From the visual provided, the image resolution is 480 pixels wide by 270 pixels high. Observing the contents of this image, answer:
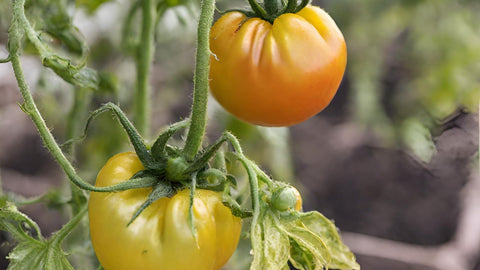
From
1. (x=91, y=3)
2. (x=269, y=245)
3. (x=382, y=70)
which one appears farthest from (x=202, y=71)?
(x=382, y=70)

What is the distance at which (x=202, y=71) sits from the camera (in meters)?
0.65

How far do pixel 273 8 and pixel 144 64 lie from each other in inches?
13.8

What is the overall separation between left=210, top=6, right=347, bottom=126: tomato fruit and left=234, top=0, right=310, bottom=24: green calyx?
0.7 inches

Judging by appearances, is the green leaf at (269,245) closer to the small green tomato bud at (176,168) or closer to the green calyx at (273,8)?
the small green tomato bud at (176,168)

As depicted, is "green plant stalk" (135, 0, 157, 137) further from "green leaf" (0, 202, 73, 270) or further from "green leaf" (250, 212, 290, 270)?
"green leaf" (250, 212, 290, 270)

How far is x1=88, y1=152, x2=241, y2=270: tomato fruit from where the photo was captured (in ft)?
2.09

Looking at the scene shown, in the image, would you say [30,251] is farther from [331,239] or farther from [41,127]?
[331,239]

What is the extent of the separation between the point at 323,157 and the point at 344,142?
139mm

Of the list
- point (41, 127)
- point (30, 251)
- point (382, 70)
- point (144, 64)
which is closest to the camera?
point (41, 127)

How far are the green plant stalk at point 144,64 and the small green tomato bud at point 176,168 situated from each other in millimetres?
392

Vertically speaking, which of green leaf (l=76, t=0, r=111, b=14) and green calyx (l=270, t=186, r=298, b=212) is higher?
green leaf (l=76, t=0, r=111, b=14)

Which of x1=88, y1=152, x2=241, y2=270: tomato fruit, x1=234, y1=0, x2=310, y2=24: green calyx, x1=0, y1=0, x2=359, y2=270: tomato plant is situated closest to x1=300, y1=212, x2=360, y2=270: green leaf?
x1=0, y1=0, x2=359, y2=270: tomato plant

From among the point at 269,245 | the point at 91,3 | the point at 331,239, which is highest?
the point at 91,3

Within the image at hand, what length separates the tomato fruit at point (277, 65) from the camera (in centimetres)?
70
